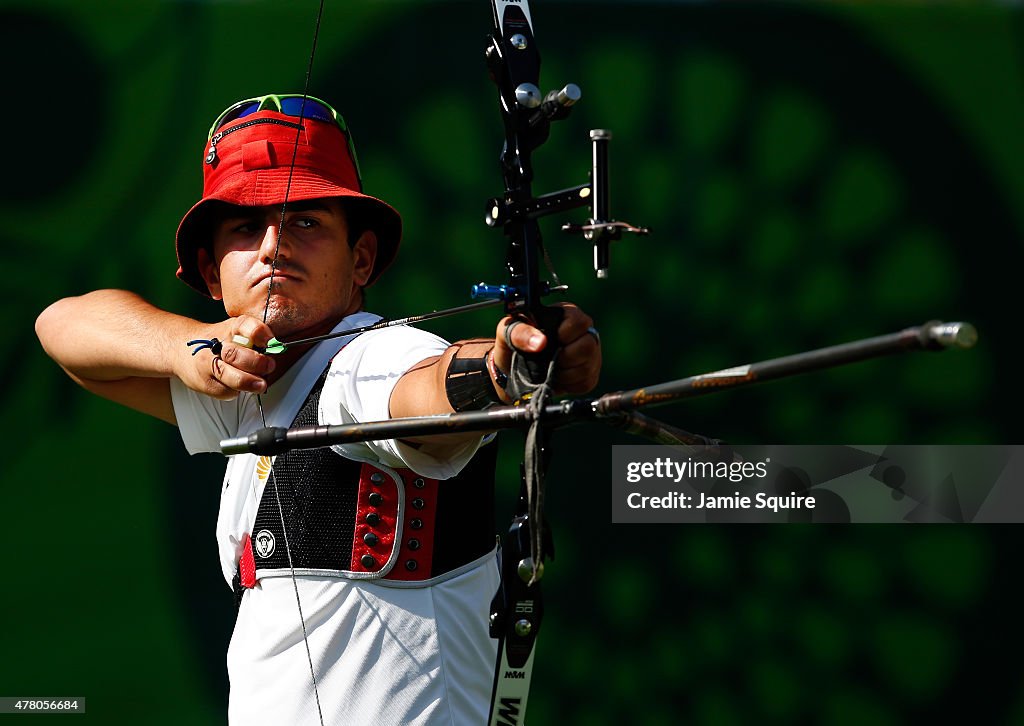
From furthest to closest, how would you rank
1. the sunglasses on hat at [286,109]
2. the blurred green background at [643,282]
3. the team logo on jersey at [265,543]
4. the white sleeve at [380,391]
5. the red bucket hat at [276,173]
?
the blurred green background at [643,282] < the sunglasses on hat at [286,109] < the red bucket hat at [276,173] < the team logo on jersey at [265,543] < the white sleeve at [380,391]

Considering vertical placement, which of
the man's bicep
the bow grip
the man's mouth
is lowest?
the bow grip

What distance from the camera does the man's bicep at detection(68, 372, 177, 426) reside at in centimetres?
174

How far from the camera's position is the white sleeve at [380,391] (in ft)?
4.52

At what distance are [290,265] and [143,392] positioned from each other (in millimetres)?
332

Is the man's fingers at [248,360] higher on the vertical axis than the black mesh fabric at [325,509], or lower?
higher

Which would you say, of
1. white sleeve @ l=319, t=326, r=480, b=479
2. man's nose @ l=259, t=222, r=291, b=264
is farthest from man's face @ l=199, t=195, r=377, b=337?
white sleeve @ l=319, t=326, r=480, b=479

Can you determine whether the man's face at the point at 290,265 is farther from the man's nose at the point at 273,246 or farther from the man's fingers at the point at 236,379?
the man's fingers at the point at 236,379

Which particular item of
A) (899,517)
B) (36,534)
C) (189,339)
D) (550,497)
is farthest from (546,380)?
(36,534)

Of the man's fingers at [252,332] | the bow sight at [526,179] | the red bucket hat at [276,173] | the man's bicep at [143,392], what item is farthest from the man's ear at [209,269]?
the bow sight at [526,179]

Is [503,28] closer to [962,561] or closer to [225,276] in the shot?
[225,276]

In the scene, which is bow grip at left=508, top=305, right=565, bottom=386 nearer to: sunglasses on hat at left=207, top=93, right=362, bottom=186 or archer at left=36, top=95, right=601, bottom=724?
archer at left=36, top=95, right=601, bottom=724

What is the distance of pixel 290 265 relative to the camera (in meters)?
1.59

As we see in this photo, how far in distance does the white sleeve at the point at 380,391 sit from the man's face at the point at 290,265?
106mm

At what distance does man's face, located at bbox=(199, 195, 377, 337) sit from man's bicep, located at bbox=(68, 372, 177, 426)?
0.17 m
